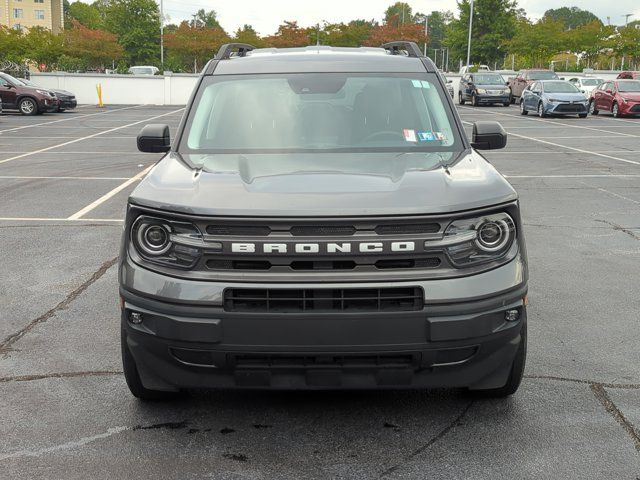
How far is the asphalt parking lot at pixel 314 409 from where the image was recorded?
352 cm

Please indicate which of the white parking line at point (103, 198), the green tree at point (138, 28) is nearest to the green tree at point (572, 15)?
the green tree at point (138, 28)

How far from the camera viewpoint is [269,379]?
351 cm

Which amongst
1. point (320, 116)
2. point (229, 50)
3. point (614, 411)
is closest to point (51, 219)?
point (229, 50)

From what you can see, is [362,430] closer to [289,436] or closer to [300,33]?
[289,436]

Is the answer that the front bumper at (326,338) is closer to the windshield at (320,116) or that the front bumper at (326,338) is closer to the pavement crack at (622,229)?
the windshield at (320,116)

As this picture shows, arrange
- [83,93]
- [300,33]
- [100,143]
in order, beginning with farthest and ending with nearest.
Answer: [300,33], [83,93], [100,143]

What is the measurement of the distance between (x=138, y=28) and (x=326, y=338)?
81907 millimetres

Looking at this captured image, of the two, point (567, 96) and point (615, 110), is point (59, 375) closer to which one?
point (567, 96)

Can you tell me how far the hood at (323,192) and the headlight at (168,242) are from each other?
0.08 m

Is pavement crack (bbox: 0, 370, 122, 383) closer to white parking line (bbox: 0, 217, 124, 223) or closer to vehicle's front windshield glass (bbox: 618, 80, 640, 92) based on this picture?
white parking line (bbox: 0, 217, 124, 223)

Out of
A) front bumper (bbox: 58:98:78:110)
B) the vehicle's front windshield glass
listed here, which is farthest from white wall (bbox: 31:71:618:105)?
the vehicle's front windshield glass

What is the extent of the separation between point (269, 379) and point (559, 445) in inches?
53.9

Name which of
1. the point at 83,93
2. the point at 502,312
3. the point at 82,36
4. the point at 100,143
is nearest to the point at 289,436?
the point at 502,312

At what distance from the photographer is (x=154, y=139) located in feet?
16.7
